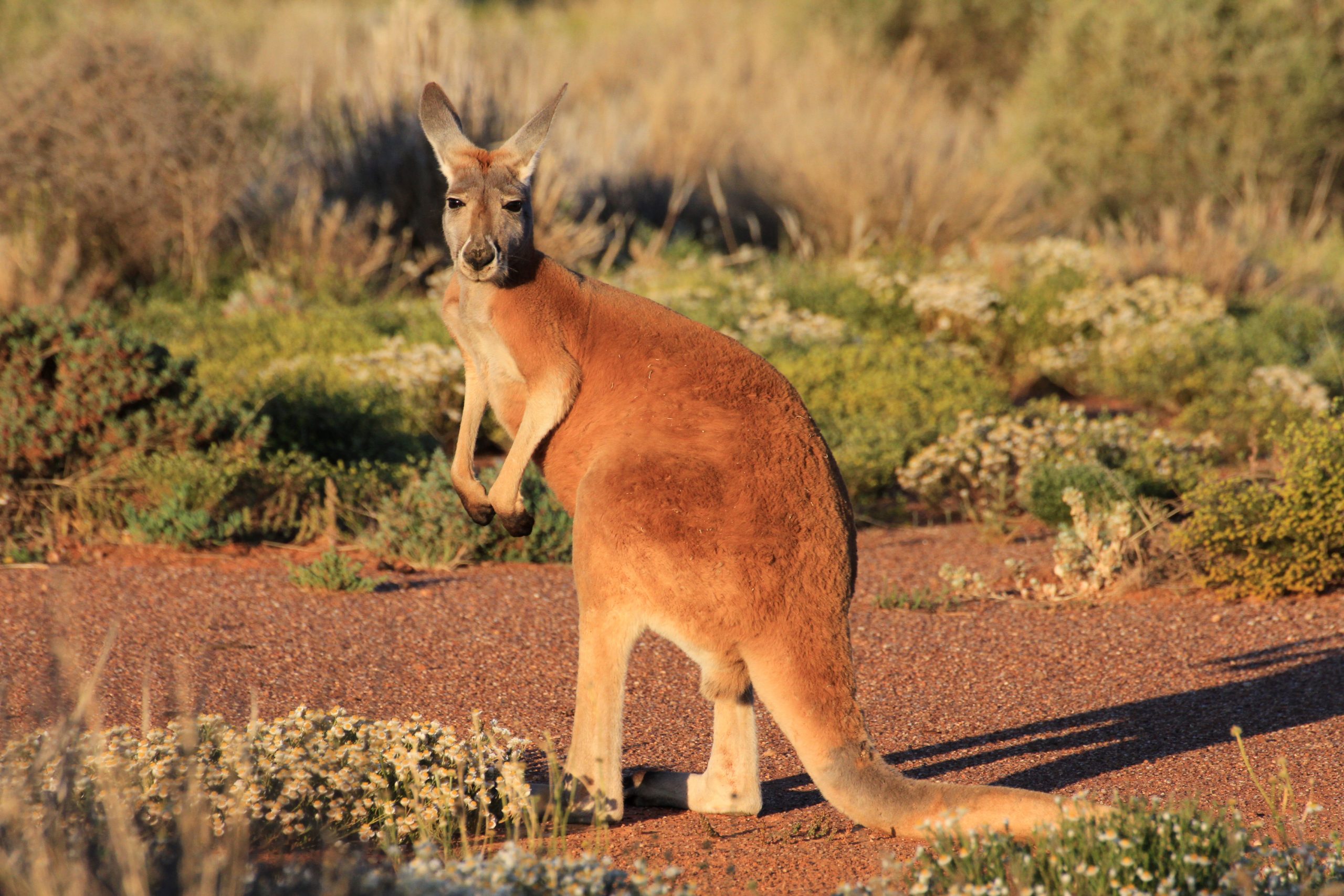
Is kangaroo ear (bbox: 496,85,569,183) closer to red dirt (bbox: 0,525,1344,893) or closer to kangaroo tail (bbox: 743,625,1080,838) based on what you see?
kangaroo tail (bbox: 743,625,1080,838)

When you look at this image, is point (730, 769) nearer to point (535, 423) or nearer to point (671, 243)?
point (535, 423)

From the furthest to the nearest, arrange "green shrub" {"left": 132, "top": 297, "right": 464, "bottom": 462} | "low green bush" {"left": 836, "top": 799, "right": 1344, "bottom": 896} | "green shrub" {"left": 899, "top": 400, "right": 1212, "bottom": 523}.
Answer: "green shrub" {"left": 132, "top": 297, "right": 464, "bottom": 462} < "green shrub" {"left": 899, "top": 400, "right": 1212, "bottom": 523} < "low green bush" {"left": 836, "top": 799, "right": 1344, "bottom": 896}

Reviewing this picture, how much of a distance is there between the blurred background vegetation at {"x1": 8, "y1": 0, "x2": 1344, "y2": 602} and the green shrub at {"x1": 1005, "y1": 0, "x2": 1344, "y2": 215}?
0.04 metres

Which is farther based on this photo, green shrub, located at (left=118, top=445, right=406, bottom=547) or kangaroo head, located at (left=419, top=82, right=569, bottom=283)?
green shrub, located at (left=118, top=445, right=406, bottom=547)

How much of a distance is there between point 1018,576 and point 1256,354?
14.4ft

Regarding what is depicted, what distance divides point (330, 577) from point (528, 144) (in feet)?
9.87

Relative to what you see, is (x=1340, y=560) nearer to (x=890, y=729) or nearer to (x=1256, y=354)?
(x=890, y=729)

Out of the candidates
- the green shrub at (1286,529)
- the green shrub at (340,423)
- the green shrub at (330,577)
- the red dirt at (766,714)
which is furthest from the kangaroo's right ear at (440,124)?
the green shrub at (1286,529)

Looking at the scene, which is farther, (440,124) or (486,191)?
(440,124)

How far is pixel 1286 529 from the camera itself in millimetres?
6344

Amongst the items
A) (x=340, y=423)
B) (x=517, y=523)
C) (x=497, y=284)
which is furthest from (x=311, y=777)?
(x=340, y=423)

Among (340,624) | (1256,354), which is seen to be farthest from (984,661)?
(1256,354)

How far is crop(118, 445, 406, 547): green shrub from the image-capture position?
6.79 metres

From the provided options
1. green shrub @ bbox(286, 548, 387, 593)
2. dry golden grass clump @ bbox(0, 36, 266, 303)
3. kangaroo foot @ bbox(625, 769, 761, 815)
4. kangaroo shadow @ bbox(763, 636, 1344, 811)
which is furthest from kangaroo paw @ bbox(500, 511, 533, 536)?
dry golden grass clump @ bbox(0, 36, 266, 303)
